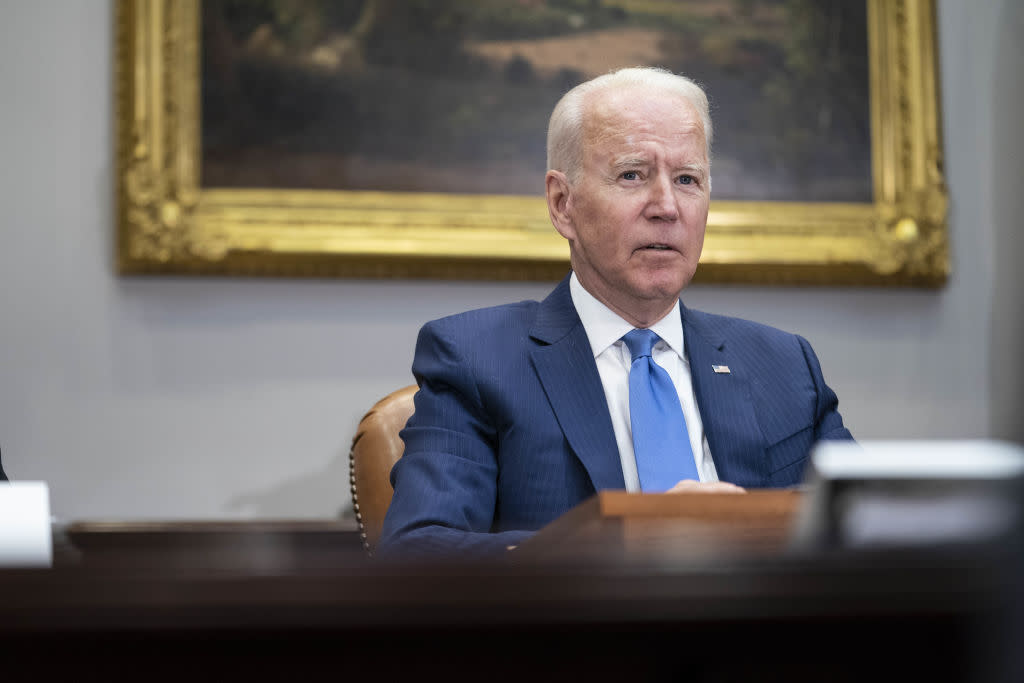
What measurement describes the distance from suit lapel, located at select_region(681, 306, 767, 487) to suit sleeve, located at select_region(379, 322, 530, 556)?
0.50 m

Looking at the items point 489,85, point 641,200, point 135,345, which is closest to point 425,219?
point 489,85

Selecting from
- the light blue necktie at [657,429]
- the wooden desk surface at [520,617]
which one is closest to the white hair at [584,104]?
the light blue necktie at [657,429]

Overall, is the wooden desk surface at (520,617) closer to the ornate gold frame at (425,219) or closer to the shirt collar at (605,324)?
the shirt collar at (605,324)

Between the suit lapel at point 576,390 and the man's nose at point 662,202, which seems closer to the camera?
the suit lapel at point 576,390

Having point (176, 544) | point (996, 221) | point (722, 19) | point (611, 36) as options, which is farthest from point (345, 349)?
point (996, 221)

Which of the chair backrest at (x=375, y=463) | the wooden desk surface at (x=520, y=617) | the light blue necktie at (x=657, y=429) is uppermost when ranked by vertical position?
the wooden desk surface at (x=520, y=617)

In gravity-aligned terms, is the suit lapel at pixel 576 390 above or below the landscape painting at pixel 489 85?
below

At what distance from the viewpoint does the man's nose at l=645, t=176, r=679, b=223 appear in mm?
2525

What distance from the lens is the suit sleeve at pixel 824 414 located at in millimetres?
2562

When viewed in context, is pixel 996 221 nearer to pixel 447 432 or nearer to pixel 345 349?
pixel 345 349

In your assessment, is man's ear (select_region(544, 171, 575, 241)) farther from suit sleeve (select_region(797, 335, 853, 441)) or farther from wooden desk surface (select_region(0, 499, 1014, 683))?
wooden desk surface (select_region(0, 499, 1014, 683))

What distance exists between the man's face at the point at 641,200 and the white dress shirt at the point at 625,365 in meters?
0.04

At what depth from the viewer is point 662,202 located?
2.53 meters

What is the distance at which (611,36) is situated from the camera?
4.03 metres
